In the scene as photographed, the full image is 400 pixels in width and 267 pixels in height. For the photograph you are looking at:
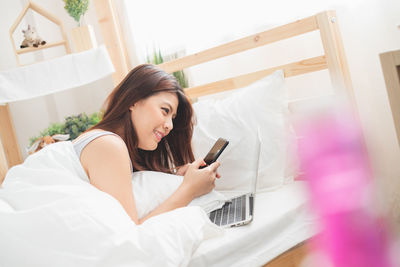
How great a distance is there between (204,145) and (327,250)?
1.28 metres

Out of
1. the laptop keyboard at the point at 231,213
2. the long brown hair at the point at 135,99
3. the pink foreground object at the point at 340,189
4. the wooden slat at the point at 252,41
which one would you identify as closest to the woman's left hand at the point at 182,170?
the long brown hair at the point at 135,99

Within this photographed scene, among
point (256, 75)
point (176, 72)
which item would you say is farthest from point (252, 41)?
point (176, 72)

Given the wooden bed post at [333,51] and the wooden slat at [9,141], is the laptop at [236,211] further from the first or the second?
the wooden slat at [9,141]

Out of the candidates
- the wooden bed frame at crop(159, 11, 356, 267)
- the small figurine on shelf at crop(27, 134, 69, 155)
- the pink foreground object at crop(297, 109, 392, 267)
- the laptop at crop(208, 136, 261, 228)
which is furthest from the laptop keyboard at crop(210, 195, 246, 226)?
the small figurine on shelf at crop(27, 134, 69, 155)

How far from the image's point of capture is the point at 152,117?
120cm

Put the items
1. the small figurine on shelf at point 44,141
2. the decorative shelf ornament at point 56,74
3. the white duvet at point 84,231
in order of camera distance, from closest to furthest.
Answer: the white duvet at point 84,231, the decorative shelf ornament at point 56,74, the small figurine on shelf at point 44,141

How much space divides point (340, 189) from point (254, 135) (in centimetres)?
118

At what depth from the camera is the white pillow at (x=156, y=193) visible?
1107mm

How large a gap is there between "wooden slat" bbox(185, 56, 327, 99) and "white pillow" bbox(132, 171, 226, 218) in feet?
1.85

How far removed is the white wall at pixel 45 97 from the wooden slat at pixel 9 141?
243 millimetres

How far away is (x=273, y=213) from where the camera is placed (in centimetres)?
104

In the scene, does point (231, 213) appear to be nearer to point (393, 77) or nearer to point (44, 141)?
point (393, 77)

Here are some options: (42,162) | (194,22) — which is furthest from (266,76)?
(42,162)

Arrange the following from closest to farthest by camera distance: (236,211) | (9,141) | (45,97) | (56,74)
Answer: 1. (236,211)
2. (56,74)
3. (9,141)
4. (45,97)
